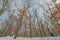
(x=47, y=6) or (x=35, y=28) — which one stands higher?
(x=47, y=6)

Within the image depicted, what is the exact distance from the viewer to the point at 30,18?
152cm

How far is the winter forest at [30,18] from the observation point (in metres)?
1.47

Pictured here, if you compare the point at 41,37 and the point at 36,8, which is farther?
the point at 36,8

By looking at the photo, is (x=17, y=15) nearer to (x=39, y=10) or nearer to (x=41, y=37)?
(x=39, y=10)

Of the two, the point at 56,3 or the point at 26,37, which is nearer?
the point at 26,37

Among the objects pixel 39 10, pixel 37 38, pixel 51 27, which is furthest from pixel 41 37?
pixel 39 10

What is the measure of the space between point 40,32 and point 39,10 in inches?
10.6

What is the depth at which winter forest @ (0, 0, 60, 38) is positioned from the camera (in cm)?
147

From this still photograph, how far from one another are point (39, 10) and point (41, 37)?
33cm

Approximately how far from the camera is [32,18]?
1.52 metres

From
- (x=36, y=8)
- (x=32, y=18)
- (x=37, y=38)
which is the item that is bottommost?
(x=37, y=38)

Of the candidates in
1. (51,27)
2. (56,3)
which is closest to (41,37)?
(51,27)

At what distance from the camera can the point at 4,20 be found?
151cm

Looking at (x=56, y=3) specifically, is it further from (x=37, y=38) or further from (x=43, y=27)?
(x=37, y=38)
